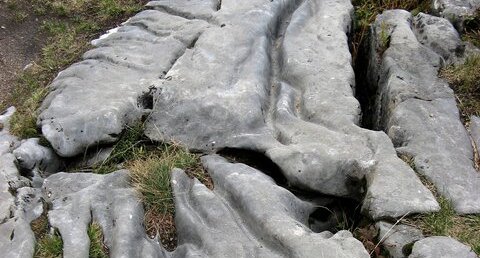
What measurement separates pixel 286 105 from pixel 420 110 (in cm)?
145

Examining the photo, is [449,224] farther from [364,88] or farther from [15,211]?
[15,211]

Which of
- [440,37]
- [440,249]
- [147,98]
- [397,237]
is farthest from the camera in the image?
[440,37]

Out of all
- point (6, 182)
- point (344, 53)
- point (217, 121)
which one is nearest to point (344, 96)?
point (344, 53)

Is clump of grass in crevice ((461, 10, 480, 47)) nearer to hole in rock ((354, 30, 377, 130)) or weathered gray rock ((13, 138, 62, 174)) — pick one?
hole in rock ((354, 30, 377, 130))

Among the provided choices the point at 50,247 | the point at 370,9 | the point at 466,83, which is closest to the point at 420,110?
the point at 466,83

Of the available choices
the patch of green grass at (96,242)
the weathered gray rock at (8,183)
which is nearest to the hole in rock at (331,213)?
the patch of green grass at (96,242)

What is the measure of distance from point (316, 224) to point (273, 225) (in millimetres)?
838

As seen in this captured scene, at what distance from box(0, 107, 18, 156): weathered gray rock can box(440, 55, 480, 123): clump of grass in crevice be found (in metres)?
4.83

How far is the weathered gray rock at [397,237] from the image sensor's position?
4.86m

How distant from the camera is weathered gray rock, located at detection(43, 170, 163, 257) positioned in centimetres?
480

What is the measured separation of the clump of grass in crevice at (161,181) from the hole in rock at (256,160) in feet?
1.08

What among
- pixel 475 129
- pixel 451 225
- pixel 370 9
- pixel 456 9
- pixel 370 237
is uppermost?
pixel 456 9

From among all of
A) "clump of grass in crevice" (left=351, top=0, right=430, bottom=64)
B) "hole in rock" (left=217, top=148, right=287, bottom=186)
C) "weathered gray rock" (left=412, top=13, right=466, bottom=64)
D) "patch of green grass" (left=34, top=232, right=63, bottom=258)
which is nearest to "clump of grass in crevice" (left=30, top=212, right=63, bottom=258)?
"patch of green grass" (left=34, top=232, right=63, bottom=258)

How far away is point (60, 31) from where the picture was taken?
9180 mm
